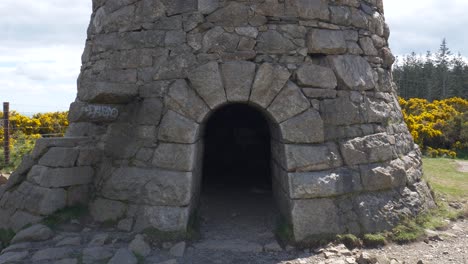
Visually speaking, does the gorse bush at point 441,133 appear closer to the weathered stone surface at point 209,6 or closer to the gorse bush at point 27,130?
the weathered stone surface at point 209,6

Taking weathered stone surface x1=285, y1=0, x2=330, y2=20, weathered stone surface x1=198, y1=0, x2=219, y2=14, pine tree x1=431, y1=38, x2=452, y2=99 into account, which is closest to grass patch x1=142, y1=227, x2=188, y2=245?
weathered stone surface x1=198, y1=0, x2=219, y2=14

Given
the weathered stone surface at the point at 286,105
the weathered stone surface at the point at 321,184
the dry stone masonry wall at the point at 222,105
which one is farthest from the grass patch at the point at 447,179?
the weathered stone surface at the point at 286,105

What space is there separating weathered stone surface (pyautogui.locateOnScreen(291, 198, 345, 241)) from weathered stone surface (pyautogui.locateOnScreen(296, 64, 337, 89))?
4.37 feet

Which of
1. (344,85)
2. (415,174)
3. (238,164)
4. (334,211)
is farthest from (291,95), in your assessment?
(238,164)

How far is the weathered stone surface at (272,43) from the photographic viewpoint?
4.48m

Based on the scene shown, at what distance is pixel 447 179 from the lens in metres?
7.70

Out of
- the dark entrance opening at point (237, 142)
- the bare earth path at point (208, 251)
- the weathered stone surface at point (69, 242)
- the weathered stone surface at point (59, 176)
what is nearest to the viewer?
the bare earth path at point (208, 251)

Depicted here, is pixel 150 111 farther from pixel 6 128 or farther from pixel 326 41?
pixel 6 128

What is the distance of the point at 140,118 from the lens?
466 cm

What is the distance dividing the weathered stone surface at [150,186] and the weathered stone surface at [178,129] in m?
0.37

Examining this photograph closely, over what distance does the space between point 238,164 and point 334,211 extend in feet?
13.5

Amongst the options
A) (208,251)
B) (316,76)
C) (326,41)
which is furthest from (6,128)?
(326,41)

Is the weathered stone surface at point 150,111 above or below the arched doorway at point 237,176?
above

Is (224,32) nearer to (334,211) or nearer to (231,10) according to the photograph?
(231,10)
